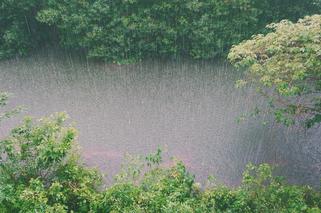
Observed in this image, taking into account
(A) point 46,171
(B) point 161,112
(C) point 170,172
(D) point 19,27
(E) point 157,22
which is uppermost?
(E) point 157,22

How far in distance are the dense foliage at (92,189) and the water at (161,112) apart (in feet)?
4.83

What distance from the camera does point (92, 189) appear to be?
821cm

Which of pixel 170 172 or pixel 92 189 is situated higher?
pixel 170 172

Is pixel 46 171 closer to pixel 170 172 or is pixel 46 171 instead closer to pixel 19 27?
pixel 170 172

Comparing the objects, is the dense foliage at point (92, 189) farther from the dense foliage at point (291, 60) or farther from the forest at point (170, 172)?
the dense foliage at point (291, 60)

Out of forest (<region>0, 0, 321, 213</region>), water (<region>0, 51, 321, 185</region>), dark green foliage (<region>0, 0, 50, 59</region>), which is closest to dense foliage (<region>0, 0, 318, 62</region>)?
dark green foliage (<region>0, 0, 50, 59</region>)

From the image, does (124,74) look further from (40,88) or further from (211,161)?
(211,161)

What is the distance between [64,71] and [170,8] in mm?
3722

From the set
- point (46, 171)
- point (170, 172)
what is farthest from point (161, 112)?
point (46, 171)

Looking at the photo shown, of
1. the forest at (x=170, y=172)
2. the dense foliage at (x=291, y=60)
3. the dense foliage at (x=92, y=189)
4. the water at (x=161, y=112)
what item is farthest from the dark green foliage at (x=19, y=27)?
the dense foliage at (x=291, y=60)

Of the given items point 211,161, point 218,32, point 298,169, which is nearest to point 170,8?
point 218,32

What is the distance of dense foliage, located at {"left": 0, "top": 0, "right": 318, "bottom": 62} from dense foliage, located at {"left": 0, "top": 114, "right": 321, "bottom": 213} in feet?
18.1

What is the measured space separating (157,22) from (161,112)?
9.96ft

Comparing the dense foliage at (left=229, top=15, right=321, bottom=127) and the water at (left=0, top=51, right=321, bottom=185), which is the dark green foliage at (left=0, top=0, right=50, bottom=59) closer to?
the water at (left=0, top=51, right=321, bottom=185)
